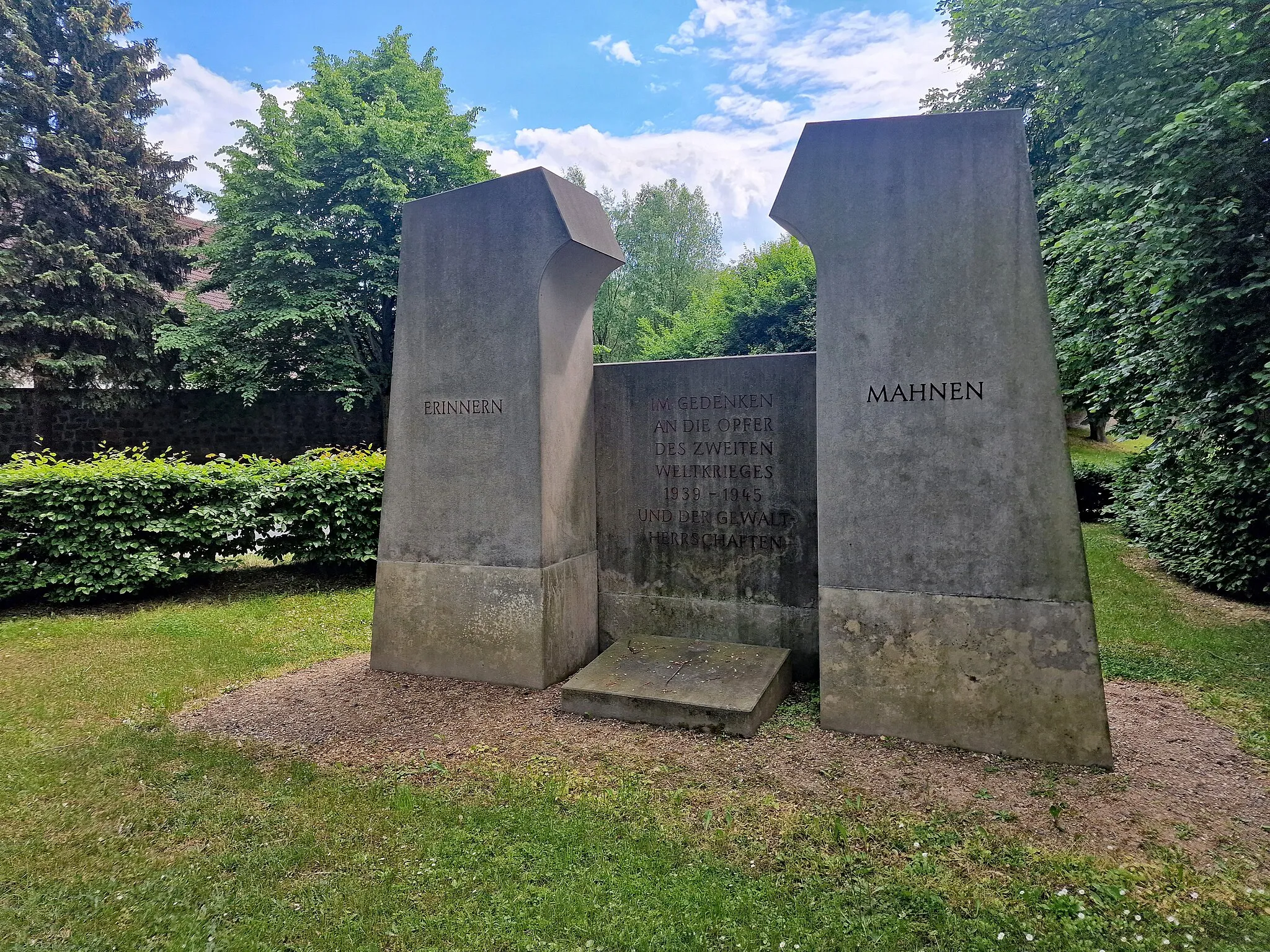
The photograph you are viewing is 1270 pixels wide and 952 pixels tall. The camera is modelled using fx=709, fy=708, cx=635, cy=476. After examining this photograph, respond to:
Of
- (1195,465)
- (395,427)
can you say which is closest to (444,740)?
(395,427)

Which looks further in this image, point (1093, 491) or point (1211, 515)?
point (1093, 491)

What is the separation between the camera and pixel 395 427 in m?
5.54

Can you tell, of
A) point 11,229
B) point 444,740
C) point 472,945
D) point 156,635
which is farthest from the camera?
point 11,229

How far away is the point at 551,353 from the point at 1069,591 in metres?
3.58

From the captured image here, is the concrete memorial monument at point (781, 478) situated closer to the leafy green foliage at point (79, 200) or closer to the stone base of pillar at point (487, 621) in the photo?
the stone base of pillar at point (487, 621)

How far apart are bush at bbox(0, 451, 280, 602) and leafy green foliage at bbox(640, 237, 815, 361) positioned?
1452 centimetres

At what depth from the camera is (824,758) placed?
3893 mm

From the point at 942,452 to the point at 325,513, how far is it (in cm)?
730

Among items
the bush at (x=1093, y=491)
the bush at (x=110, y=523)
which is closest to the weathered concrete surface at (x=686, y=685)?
the bush at (x=110, y=523)

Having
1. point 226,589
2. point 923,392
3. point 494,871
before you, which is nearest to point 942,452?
point 923,392

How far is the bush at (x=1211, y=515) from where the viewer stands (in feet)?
23.1

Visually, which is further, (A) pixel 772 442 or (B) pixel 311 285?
(B) pixel 311 285

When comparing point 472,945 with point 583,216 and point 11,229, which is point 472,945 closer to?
point 583,216

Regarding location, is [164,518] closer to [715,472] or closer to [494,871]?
[715,472]
